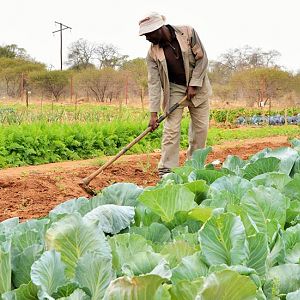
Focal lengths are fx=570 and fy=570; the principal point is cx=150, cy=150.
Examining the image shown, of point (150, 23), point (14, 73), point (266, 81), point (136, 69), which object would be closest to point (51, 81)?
point (14, 73)

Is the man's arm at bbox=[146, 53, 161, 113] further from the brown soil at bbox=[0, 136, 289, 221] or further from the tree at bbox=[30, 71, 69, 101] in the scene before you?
the tree at bbox=[30, 71, 69, 101]

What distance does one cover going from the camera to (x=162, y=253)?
1.32m

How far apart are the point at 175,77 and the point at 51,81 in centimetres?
3935

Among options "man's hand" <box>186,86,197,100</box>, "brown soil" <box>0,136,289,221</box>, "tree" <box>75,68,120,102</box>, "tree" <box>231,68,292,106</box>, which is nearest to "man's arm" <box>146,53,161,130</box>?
"man's hand" <box>186,86,197,100</box>

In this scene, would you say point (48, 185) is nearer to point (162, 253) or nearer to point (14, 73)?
point (162, 253)

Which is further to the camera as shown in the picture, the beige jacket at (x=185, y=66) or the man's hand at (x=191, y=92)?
the man's hand at (x=191, y=92)

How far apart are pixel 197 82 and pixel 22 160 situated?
16.6 feet

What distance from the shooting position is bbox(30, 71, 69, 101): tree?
4409 centimetres

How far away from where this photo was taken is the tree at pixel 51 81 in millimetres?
44094

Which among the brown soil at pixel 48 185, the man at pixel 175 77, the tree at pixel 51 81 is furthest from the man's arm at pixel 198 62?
the tree at pixel 51 81

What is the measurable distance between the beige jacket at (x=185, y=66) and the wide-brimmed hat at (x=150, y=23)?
384 mm

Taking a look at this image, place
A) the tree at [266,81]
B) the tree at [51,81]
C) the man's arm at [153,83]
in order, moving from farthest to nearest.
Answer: the tree at [51,81] < the tree at [266,81] < the man's arm at [153,83]

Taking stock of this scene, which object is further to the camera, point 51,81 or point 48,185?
point 51,81

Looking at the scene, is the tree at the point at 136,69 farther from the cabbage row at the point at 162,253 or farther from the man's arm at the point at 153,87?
the cabbage row at the point at 162,253
